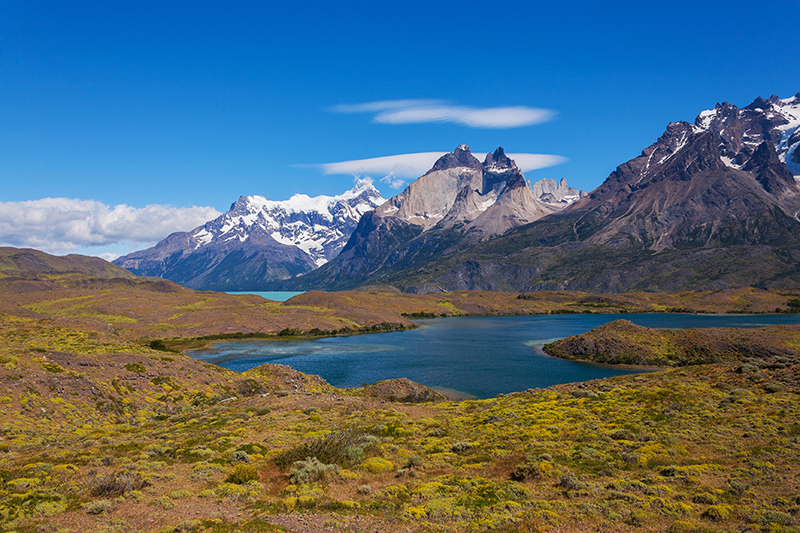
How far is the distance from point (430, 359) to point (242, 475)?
97.3 metres

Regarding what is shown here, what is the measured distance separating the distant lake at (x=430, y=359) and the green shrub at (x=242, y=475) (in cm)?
5837

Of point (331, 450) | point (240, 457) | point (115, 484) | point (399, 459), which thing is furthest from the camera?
point (399, 459)

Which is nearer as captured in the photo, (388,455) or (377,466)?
(377,466)

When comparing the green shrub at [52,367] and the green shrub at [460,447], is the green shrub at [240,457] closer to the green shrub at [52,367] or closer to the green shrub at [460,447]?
the green shrub at [460,447]

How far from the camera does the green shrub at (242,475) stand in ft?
72.4

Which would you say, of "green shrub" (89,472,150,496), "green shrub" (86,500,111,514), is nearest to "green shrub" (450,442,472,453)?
"green shrub" (89,472,150,496)

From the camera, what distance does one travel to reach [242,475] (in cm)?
2228

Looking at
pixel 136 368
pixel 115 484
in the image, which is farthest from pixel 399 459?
pixel 136 368

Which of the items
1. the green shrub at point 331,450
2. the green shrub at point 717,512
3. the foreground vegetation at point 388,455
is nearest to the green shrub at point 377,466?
the foreground vegetation at point 388,455

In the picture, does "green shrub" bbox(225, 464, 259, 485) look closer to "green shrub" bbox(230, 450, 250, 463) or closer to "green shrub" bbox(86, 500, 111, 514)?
"green shrub" bbox(230, 450, 250, 463)

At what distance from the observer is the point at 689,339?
106m

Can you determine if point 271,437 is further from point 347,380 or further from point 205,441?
point 347,380

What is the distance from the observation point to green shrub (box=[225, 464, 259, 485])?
869 inches

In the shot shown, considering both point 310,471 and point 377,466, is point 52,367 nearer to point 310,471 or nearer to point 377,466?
point 310,471
